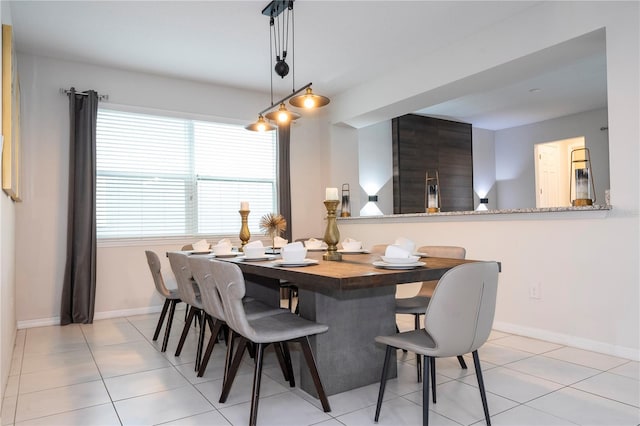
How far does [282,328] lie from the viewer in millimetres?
2127

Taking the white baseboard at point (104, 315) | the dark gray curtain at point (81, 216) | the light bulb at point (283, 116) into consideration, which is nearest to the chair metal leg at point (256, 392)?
the light bulb at point (283, 116)

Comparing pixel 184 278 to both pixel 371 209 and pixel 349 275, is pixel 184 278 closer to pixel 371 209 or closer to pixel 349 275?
pixel 349 275

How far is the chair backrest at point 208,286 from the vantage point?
88.5 inches

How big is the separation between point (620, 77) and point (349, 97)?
10.4 feet

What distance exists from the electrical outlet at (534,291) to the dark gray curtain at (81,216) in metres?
4.17

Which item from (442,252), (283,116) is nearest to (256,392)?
(442,252)

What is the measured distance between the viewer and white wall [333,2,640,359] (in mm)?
2893

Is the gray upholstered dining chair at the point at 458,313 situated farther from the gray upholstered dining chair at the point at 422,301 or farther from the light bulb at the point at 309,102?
the light bulb at the point at 309,102

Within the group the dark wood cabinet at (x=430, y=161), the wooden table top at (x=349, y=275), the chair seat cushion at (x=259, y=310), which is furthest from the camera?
the dark wood cabinet at (x=430, y=161)

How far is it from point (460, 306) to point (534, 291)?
2.12 meters

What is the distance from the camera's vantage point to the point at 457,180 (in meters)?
7.46

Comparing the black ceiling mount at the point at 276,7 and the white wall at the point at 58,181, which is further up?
the black ceiling mount at the point at 276,7

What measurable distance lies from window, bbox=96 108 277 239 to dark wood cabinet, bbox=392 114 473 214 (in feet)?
7.01

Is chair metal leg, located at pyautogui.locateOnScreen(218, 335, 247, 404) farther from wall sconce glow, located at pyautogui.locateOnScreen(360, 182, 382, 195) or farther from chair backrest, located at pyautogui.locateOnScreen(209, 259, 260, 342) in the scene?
wall sconce glow, located at pyautogui.locateOnScreen(360, 182, 382, 195)
